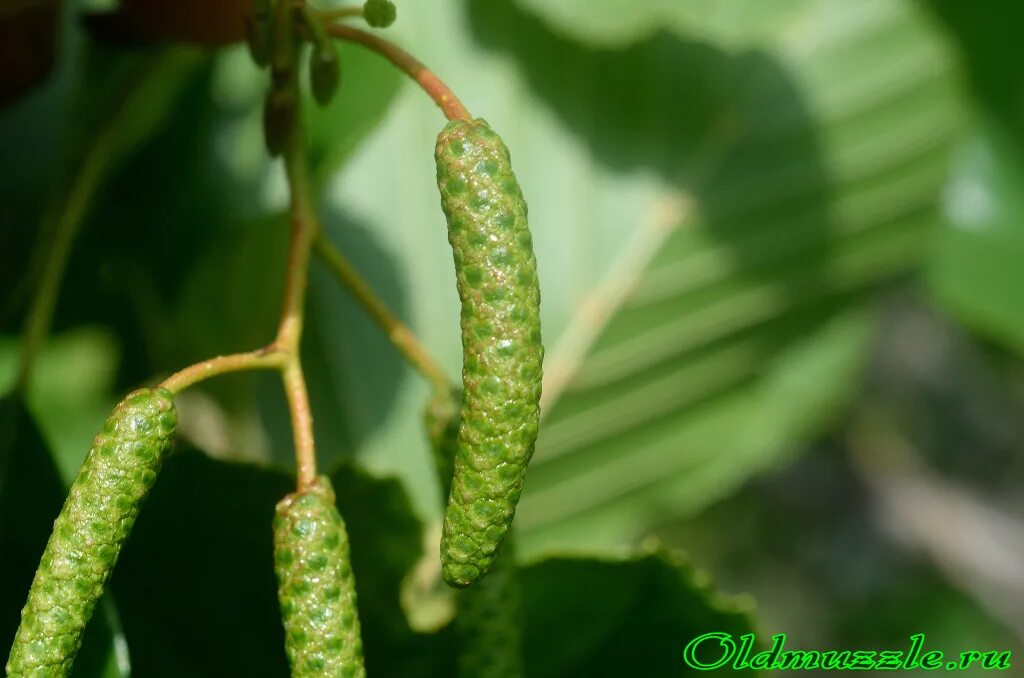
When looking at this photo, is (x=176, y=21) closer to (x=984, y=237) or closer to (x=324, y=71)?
(x=324, y=71)

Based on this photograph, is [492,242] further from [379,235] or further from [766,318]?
[766,318]

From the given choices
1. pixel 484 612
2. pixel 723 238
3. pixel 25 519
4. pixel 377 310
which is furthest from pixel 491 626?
pixel 723 238

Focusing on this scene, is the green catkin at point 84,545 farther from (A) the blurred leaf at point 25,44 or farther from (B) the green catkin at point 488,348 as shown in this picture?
(A) the blurred leaf at point 25,44

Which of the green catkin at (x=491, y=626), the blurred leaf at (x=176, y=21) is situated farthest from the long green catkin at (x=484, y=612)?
the blurred leaf at (x=176, y=21)

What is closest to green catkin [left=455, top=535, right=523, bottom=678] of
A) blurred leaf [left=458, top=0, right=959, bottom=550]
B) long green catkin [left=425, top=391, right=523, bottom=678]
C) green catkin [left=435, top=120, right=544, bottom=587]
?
long green catkin [left=425, top=391, right=523, bottom=678]

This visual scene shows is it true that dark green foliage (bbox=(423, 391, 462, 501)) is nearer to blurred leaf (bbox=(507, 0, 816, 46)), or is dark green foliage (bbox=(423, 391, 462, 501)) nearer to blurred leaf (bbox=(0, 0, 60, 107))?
blurred leaf (bbox=(0, 0, 60, 107))

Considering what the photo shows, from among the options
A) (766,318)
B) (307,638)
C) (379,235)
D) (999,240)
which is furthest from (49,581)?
(999,240)
